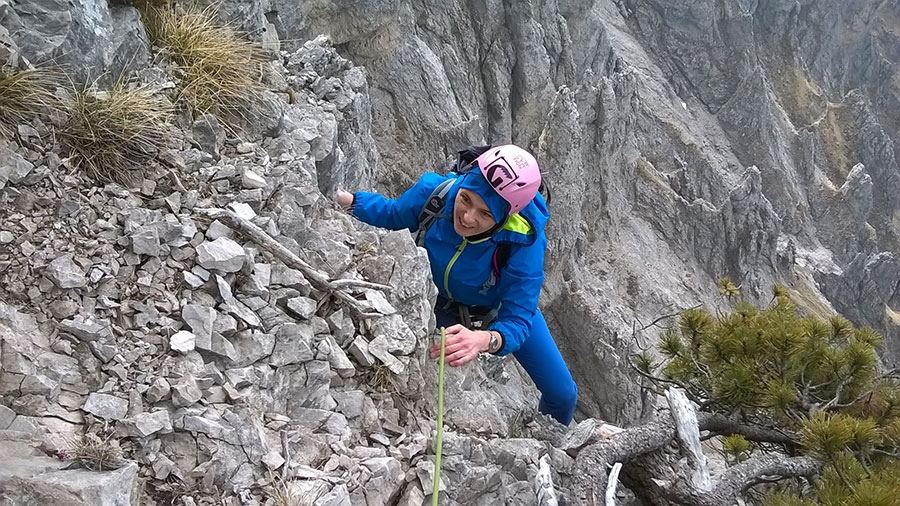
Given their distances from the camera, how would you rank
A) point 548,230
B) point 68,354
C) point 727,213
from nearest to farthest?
1. point 68,354
2. point 548,230
3. point 727,213

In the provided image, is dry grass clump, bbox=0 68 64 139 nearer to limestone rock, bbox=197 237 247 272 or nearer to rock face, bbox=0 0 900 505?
rock face, bbox=0 0 900 505

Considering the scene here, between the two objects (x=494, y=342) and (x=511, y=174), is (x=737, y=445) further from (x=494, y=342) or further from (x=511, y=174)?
(x=511, y=174)

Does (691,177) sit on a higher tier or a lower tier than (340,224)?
lower

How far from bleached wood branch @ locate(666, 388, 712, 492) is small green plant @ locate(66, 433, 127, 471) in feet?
12.2

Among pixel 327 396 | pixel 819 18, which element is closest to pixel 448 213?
pixel 327 396

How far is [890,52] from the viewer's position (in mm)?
85125

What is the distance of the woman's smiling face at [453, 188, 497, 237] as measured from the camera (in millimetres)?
5227

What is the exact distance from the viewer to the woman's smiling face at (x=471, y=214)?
206 inches

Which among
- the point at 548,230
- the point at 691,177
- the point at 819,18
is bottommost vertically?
the point at 691,177

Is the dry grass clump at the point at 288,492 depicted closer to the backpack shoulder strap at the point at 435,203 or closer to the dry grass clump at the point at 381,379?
the dry grass clump at the point at 381,379

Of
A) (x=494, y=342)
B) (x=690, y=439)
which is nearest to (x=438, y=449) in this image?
(x=494, y=342)

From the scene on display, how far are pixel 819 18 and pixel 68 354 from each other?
9360cm

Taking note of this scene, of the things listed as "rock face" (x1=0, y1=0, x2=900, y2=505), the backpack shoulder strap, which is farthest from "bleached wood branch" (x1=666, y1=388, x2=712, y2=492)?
the backpack shoulder strap

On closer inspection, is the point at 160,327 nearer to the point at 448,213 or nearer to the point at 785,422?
the point at 448,213
